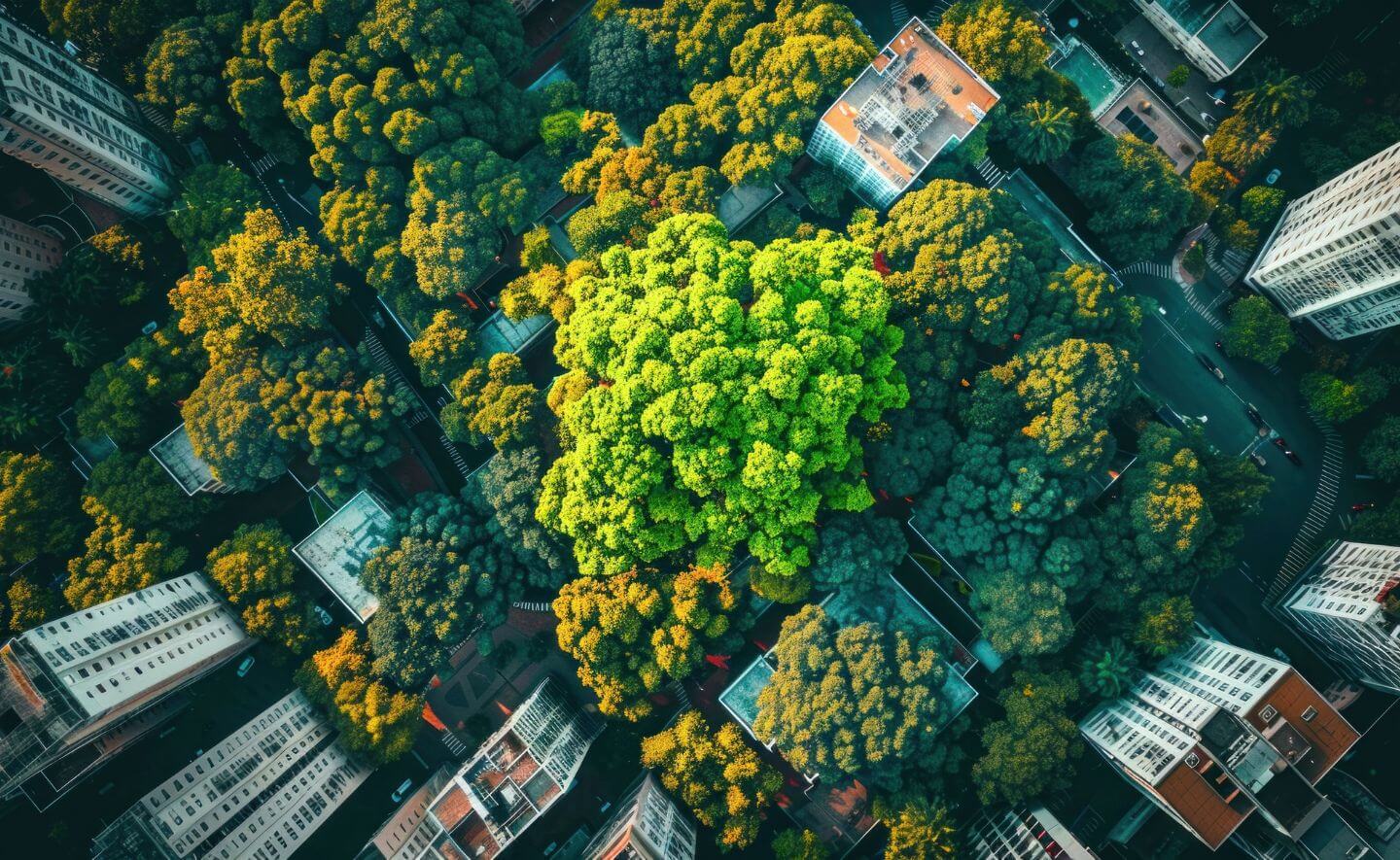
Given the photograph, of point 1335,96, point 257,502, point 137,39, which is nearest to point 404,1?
point 137,39

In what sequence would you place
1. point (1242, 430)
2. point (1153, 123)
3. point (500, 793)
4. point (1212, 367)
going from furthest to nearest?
1. point (1153, 123)
2. point (1212, 367)
3. point (1242, 430)
4. point (500, 793)

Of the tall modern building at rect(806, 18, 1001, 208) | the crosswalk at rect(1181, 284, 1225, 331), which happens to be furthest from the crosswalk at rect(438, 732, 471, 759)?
the crosswalk at rect(1181, 284, 1225, 331)

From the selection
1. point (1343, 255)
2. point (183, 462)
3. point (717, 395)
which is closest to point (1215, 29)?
point (1343, 255)

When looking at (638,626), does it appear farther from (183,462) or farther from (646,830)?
(183,462)

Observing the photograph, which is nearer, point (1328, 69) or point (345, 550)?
point (345, 550)

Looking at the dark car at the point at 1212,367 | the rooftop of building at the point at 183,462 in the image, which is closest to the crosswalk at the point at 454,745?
the rooftop of building at the point at 183,462

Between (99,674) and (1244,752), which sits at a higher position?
(99,674)

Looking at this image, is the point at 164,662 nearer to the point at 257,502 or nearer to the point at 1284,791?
the point at 257,502
